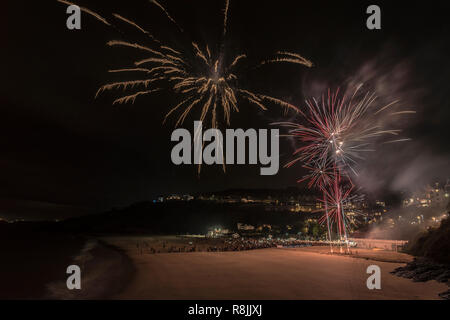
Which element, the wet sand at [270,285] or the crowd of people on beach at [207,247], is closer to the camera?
the wet sand at [270,285]

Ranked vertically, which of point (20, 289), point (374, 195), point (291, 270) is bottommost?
point (20, 289)

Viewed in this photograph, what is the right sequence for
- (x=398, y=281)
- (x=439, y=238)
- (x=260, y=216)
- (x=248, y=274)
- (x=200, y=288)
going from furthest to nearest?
1. (x=260, y=216)
2. (x=439, y=238)
3. (x=248, y=274)
4. (x=398, y=281)
5. (x=200, y=288)

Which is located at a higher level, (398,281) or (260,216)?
(260,216)

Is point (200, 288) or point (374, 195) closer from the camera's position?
point (200, 288)

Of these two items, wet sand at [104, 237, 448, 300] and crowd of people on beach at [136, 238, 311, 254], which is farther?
crowd of people on beach at [136, 238, 311, 254]

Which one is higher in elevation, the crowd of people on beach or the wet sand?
the crowd of people on beach

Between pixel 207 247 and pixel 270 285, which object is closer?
pixel 270 285

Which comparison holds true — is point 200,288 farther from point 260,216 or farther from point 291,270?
point 260,216

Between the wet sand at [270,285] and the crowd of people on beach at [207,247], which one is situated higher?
the crowd of people on beach at [207,247]

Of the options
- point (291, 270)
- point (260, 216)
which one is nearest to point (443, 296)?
point (291, 270)

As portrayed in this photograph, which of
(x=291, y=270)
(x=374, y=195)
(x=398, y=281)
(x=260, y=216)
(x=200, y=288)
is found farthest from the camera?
(x=374, y=195)

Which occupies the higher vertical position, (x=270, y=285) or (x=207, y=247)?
(x=207, y=247)
